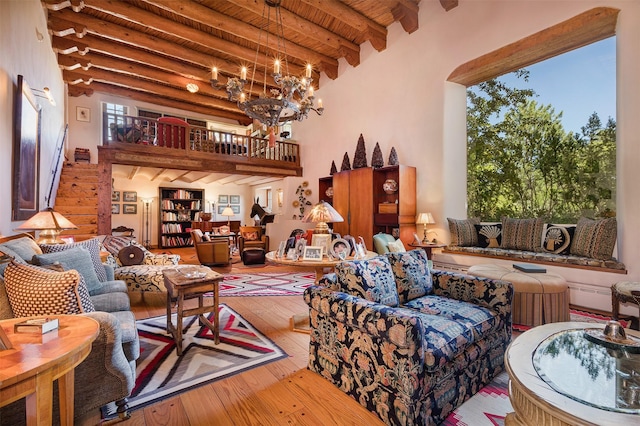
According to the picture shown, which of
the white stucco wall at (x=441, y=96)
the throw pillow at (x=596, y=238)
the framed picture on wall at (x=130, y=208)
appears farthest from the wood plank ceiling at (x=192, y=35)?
the throw pillow at (x=596, y=238)

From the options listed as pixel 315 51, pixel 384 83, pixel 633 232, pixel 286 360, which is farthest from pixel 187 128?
pixel 633 232

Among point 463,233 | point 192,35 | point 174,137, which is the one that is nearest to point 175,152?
point 174,137

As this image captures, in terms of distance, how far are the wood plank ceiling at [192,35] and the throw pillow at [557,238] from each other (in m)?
3.77

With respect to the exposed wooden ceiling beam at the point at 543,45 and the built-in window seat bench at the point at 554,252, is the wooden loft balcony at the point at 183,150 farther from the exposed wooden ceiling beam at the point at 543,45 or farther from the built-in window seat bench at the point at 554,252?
the built-in window seat bench at the point at 554,252

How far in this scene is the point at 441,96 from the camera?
4840mm

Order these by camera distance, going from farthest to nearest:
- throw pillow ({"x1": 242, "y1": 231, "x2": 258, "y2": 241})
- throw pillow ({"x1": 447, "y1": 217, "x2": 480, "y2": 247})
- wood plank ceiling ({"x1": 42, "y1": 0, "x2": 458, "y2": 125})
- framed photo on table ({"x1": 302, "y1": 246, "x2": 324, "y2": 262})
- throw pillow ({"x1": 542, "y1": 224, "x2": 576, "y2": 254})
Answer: throw pillow ({"x1": 242, "y1": 231, "x2": 258, "y2": 241}) → wood plank ceiling ({"x1": 42, "y1": 0, "x2": 458, "y2": 125}) → throw pillow ({"x1": 447, "y1": 217, "x2": 480, "y2": 247}) → throw pillow ({"x1": 542, "y1": 224, "x2": 576, "y2": 254}) → framed photo on table ({"x1": 302, "y1": 246, "x2": 324, "y2": 262})

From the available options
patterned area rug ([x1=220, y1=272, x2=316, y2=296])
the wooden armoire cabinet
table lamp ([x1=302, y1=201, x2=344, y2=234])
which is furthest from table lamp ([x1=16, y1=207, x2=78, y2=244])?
the wooden armoire cabinet

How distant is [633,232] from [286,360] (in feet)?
12.7

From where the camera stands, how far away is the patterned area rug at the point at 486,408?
157cm

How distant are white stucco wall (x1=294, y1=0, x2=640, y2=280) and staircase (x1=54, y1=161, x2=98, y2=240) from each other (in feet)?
16.1

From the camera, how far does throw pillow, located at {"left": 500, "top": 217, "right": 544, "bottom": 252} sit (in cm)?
410

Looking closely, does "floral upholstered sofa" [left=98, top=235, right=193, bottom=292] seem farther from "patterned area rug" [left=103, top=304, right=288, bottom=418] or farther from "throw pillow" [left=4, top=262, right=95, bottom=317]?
"throw pillow" [left=4, top=262, right=95, bottom=317]

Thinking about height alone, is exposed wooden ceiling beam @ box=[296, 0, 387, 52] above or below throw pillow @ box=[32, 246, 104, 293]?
above

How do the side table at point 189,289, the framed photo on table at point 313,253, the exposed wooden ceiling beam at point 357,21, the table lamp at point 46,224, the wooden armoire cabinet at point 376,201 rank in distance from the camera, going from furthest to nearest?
1. the wooden armoire cabinet at point 376,201
2. the exposed wooden ceiling beam at point 357,21
3. the framed photo on table at point 313,253
4. the table lamp at point 46,224
5. the side table at point 189,289
